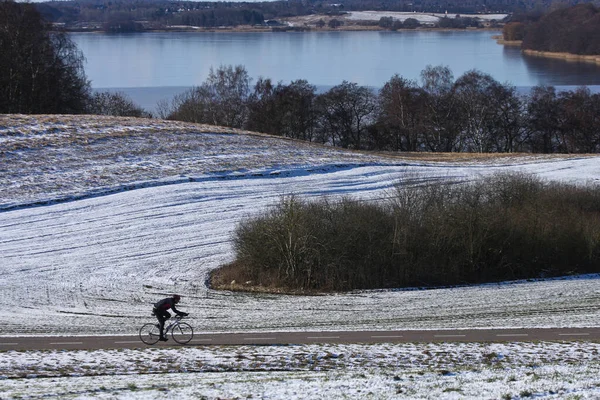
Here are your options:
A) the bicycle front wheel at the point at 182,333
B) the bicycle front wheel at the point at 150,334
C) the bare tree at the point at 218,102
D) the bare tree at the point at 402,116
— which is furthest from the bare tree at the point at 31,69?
the bicycle front wheel at the point at 182,333

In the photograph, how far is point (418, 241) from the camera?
26.4 m

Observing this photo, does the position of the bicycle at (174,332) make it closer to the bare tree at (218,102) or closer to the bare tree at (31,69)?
the bare tree at (31,69)

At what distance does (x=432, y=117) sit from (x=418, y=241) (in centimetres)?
3522

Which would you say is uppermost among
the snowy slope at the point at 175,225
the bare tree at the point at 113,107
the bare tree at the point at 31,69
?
the bare tree at the point at 31,69

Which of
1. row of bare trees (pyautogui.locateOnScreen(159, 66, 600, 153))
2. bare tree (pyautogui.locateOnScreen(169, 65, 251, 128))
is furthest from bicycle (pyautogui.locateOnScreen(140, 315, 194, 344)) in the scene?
bare tree (pyautogui.locateOnScreen(169, 65, 251, 128))

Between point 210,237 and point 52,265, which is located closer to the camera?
point 52,265

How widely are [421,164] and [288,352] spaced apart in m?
29.4

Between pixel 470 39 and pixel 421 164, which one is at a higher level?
pixel 470 39

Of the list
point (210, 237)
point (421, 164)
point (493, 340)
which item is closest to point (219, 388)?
point (493, 340)

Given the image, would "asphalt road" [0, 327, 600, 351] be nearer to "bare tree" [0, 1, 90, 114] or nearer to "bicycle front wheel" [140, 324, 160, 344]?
"bicycle front wheel" [140, 324, 160, 344]

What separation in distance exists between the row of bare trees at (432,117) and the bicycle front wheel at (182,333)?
4395 centimetres

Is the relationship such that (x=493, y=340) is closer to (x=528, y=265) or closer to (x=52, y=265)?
(x=528, y=265)

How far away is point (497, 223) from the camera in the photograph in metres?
27.2

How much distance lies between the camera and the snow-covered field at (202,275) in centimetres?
1323
